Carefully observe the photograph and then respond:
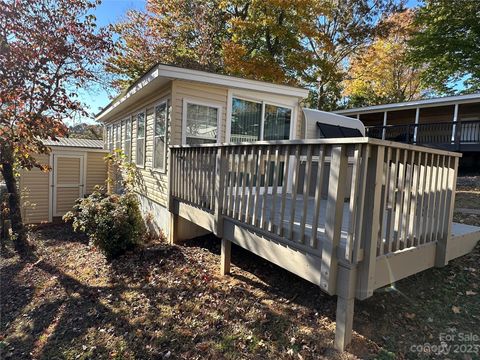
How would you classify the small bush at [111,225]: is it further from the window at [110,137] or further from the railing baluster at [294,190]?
the window at [110,137]

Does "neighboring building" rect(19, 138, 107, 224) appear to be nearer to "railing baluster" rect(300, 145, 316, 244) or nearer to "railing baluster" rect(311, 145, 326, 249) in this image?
"railing baluster" rect(300, 145, 316, 244)

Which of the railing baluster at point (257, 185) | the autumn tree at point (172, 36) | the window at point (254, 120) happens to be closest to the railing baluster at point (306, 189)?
the railing baluster at point (257, 185)

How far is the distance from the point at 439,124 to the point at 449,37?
20.8 ft

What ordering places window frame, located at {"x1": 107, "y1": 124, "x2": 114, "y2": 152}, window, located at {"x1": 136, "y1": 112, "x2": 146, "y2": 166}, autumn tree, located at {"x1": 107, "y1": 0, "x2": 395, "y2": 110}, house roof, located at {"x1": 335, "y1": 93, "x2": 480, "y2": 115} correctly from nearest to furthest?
window, located at {"x1": 136, "y1": 112, "x2": 146, "y2": 166}
window frame, located at {"x1": 107, "y1": 124, "x2": 114, "y2": 152}
house roof, located at {"x1": 335, "y1": 93, "x2": 480, "y2": 115}
autumn tree, located at {"x1": 107, "y1": 0, "x2": 395, "y2": 110}

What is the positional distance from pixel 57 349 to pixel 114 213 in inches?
107

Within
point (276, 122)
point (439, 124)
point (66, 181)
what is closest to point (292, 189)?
point (276, 122)

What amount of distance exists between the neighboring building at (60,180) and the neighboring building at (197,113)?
5.13 m

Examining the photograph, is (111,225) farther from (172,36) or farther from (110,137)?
(172,36)

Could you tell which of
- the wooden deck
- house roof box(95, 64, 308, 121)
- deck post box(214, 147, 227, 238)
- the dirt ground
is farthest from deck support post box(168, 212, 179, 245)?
house roof box(95, 64, 308, 121)

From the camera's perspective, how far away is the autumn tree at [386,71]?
16.7 meters

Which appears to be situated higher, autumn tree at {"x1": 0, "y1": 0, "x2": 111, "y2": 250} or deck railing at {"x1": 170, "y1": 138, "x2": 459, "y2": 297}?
autumn tree at {"x1": 0, "y1": 0, "x2": 111, "y2": 250}

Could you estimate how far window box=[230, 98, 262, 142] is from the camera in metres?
6.66

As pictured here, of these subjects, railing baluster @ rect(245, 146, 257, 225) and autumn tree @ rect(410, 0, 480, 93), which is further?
autumn tree @ rect(410, 0, 480, 93)

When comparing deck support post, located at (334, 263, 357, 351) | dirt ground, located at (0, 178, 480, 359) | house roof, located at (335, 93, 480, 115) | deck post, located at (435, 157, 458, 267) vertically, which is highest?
house roof, located at (335, 93, 480, 115)
